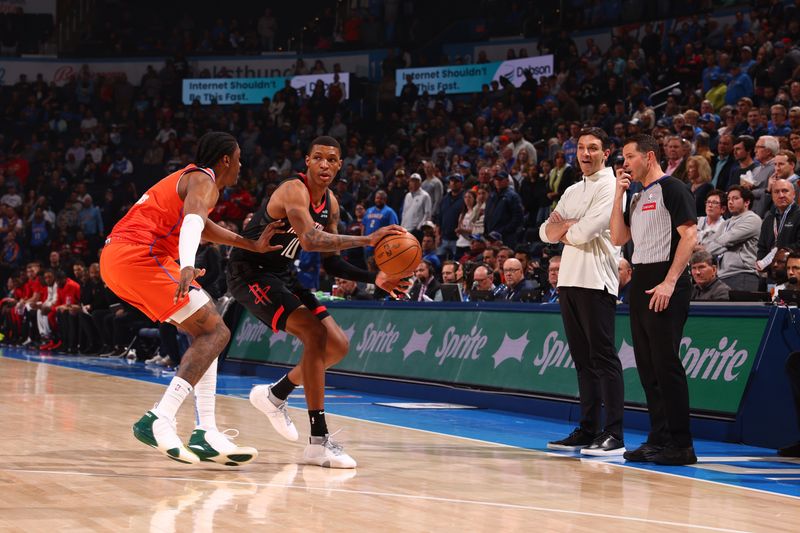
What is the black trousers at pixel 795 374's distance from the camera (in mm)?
7566

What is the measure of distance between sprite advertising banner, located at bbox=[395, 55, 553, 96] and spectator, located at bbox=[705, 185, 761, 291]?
478 inches

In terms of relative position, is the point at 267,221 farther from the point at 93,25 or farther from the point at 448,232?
the point at 93,25

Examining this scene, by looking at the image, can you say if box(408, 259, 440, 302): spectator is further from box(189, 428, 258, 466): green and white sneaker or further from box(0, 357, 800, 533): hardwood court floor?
box(189, 428, 258, 466): green and white sneaker

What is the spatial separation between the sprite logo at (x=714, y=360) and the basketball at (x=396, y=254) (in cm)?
328

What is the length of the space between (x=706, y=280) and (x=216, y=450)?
5458mm

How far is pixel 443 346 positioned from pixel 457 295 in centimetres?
107

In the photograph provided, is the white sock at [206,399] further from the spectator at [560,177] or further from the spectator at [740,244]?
the spectator at [560,177]

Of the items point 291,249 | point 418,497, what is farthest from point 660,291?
point 291,249

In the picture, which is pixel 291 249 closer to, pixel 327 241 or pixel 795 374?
pixel 327 241

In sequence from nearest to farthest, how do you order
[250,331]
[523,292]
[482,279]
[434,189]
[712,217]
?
[712,217] → [523,292] → [482,279] → [250,331] → [434,189]

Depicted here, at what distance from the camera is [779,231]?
417 inches

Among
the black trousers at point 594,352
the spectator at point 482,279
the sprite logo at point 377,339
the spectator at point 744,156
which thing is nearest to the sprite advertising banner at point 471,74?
the spectator at point 744,156

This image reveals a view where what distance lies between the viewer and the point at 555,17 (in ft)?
81.3

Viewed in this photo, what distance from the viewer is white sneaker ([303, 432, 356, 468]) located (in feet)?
21.1
